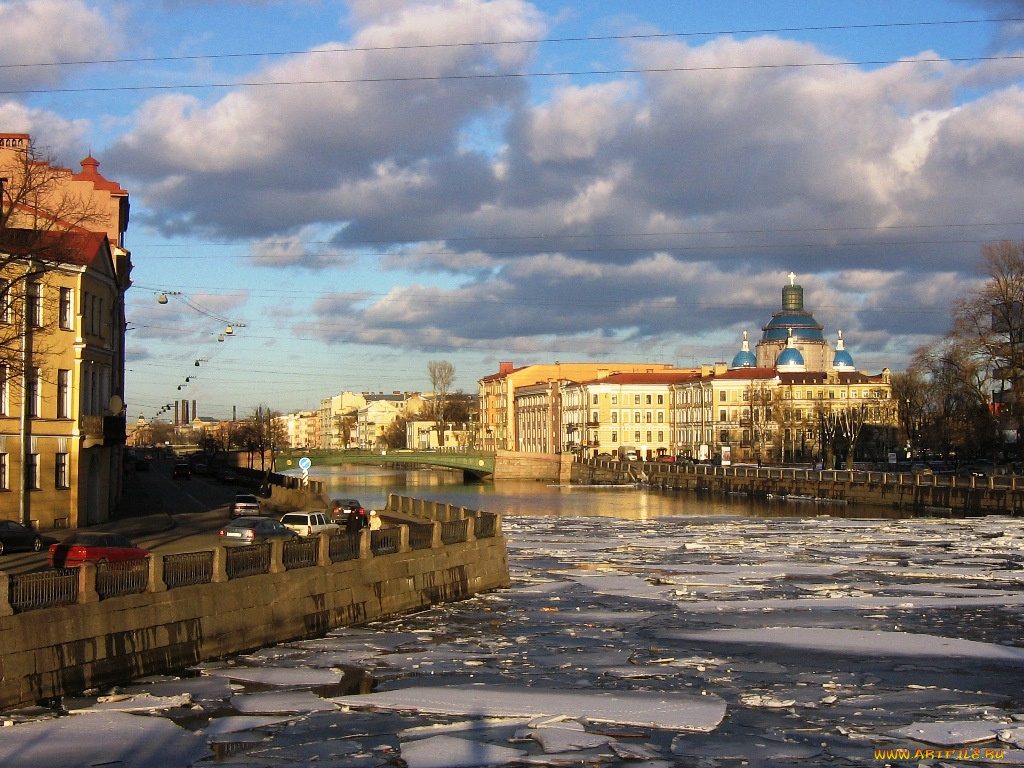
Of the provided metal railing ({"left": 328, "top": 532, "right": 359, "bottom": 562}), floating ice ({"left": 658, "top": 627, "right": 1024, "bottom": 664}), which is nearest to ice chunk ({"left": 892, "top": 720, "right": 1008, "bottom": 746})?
floating ice ({"left": 658, "top": 627, "right": 1024, "bottom": 664})

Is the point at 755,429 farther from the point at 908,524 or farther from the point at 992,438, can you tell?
the point at 908,524

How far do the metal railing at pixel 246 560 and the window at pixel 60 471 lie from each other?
2181cm

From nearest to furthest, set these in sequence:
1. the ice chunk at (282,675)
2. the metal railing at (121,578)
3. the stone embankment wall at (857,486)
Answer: the metal railing at (121,578) < the ice chunk at (282,675) < the stone embankment wall at (857,486)

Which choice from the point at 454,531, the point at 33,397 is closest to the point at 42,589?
the point at 454,531

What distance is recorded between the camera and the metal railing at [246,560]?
88.0ft

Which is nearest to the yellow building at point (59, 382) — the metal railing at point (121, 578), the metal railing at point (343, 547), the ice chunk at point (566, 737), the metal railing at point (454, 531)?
the metal railing at point (343, 547)

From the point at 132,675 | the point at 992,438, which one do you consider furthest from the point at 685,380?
the point at 132,675

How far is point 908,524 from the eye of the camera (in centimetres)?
6831

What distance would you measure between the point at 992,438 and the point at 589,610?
64.5 meters

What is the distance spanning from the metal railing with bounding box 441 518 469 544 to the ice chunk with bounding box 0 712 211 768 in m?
18.3

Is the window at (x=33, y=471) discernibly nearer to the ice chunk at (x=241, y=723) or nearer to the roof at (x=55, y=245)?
the roof at (x=55, y=245)

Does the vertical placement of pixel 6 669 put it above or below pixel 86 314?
below

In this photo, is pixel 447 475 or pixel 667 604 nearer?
pixel 667 604

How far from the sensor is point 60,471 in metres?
47.4
